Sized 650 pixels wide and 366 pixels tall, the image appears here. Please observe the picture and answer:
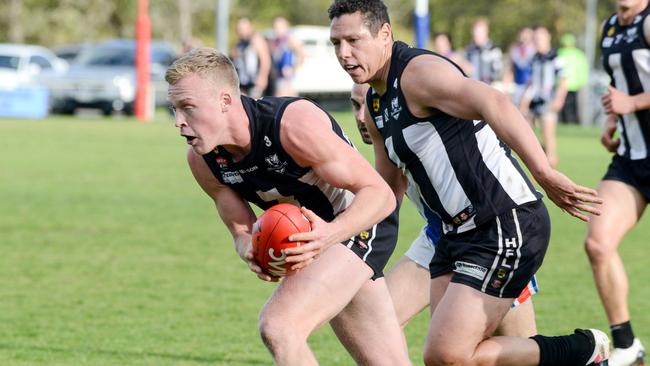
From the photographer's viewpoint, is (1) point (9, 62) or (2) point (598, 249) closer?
(2) point (598, 249)

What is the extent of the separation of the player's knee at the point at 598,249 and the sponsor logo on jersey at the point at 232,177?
266 centimetres

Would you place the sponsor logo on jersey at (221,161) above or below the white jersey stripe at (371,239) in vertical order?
above


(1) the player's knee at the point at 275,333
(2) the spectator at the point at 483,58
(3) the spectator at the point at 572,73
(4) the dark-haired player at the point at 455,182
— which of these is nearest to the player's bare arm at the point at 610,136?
(4) the dark-haired player at the point at 455,182

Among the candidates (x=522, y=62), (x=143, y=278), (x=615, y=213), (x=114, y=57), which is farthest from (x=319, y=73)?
(x=615, y=213)

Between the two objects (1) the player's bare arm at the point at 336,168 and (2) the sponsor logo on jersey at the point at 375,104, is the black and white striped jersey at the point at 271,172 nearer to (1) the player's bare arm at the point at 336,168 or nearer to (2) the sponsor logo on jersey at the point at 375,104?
(1) the player's bare arm at the point at 336,168

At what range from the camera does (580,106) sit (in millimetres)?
33875

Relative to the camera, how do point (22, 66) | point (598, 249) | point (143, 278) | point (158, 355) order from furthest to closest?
point (22, 66)
point (143, 278)
point (598, 249)
point (158, 355)

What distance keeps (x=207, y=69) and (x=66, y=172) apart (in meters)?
12.6

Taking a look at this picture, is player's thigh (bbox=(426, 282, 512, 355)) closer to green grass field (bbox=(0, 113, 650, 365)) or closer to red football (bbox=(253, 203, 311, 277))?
red football (bbox=(253, 203, 311, 277))

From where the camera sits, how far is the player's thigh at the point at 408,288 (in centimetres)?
587

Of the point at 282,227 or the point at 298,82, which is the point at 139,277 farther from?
the point at 298,82

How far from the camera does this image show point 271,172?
16.3 feet

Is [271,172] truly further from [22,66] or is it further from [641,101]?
[22,66]

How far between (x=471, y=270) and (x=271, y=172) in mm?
1044
